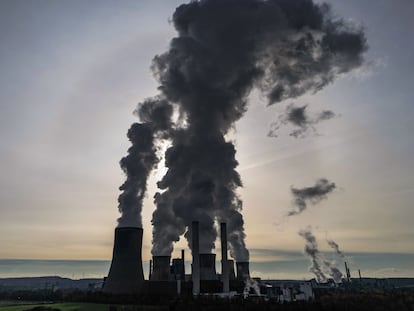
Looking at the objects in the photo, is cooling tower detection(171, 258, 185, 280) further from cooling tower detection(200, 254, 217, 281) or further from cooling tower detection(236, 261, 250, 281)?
cooling tower detection(236, 261, 250, 281)

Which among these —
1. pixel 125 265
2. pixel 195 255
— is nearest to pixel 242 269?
pixel 195 255

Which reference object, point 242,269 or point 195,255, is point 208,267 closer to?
point 195,255

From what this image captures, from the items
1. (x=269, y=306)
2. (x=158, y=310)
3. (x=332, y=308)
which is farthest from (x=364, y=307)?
(x=158, y=310)

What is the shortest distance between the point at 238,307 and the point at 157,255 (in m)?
19.0

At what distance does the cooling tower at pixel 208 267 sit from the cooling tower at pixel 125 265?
9.54 meters

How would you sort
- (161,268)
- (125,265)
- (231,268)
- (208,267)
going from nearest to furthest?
(125,265)
(161,268)
(208,267)
(231,268)

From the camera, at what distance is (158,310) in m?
35.2

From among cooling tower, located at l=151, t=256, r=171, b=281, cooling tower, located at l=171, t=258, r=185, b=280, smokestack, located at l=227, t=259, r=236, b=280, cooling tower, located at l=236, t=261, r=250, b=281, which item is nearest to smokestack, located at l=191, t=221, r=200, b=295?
cooling tower, located at l=151, t=256, r=171, b=281

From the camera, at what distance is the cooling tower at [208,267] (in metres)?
48.3

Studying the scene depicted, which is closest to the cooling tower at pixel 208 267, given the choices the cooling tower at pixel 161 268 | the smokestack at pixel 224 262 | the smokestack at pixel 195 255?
the smokestack at pixel 224 262

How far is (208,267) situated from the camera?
49.1m

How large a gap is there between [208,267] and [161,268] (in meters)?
6.15

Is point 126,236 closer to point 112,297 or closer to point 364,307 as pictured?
point 112,297

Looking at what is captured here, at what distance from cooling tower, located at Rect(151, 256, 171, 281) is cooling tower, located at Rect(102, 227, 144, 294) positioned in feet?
19.6
